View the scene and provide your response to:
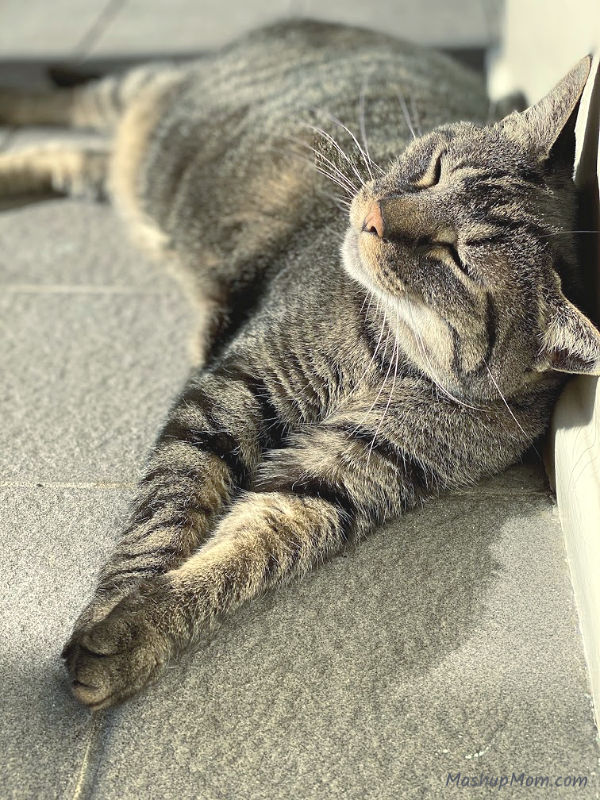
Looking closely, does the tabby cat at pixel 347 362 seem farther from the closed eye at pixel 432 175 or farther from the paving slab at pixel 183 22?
the paving slab at pixel 183 22

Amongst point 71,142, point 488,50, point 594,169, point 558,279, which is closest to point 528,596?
point 558,279

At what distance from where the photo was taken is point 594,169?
1617 mm

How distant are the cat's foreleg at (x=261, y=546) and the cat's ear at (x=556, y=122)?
0.65 meters

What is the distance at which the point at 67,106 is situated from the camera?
337cm

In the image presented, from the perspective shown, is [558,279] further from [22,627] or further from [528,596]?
[22,627]

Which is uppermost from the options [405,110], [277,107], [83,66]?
[405,110]

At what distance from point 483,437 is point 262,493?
463 mm

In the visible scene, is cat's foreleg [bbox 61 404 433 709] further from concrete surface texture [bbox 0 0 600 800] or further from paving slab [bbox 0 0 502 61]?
paving slab [bbox 0 0 502 61]

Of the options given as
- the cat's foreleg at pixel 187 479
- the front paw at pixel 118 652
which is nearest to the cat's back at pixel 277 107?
the cat's foreleg at pixel 187 479

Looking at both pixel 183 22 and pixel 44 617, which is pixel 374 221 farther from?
pixel 183 22

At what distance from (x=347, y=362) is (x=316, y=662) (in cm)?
63

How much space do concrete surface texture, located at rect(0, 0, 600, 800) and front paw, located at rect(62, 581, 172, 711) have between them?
3 cm

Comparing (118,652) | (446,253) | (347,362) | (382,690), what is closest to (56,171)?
(347,362)

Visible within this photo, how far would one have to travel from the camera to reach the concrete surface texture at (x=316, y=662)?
4.20 ft
